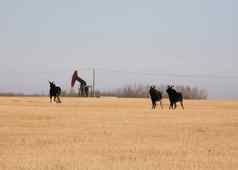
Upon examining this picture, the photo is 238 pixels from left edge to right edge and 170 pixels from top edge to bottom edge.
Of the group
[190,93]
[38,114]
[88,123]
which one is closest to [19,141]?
[88,123]

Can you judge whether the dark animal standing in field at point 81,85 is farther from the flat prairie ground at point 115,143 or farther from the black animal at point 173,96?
the flat prairie ground at point 115,143

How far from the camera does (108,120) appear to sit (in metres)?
34.7

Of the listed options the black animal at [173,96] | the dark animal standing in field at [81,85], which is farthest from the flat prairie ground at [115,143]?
the dark animal standing in field at [81,85]

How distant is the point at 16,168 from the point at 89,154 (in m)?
3.58

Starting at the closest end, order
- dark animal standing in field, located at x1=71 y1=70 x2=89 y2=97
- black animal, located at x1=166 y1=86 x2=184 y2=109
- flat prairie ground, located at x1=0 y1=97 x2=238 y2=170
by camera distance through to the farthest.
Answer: flat prairie ground, located at x1=0 y1=97 x2=238 y2=170
black animal, located at x1=166 y1=86 x2=184 y2=109
dark animal standing in field, located at x1=71 y1=70 x2=89 y2=97

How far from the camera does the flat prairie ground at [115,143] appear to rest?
59.6 ft

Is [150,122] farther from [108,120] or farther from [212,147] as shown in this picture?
[212,147]

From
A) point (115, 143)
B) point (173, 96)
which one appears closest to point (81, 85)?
point (173, 96)

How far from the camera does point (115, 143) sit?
23375 millimetres

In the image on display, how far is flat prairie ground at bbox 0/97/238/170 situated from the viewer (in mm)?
18172

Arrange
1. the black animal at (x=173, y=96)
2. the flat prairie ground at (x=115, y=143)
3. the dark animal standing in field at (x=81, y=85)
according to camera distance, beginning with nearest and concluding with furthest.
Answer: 1. the flat prairie ground at (x=115, y=143)
2. the black animal at (x=173, y=96)
3. the dark animal standing in field at (x=81, y=85)

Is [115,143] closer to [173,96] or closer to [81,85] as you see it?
[173,96]

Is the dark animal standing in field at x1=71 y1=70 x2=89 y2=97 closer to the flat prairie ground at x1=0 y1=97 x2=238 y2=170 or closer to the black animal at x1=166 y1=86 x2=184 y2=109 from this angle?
the black animal at x1=166 y1=86 x2=184 y2=109

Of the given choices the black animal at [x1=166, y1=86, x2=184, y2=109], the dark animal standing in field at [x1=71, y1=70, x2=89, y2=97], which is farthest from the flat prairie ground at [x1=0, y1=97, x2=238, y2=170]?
the dark animal standing in field at [x1=71, y1=70, x2=89, y2=97]
